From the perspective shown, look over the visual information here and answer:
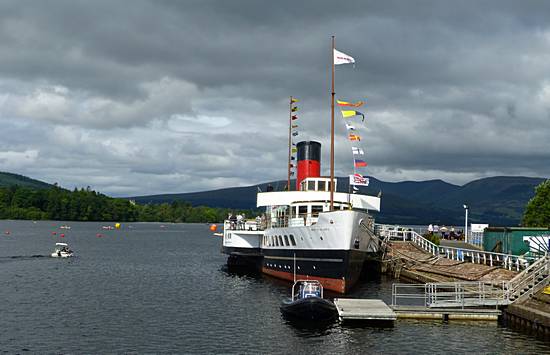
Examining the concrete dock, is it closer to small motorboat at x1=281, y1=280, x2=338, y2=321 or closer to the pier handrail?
the pier handrail

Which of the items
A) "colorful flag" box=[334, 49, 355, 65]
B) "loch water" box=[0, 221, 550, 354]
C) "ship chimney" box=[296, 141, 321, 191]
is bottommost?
"loch water" box=[0, 221, 550, 354]

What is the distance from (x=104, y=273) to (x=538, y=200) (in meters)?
62.0

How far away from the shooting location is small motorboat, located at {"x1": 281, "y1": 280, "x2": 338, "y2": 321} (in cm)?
3362

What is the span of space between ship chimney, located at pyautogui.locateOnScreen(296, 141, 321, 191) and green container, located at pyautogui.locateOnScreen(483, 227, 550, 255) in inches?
725

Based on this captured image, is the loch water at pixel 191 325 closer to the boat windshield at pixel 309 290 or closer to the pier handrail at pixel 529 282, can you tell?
the boat windshield at pixel 309 290

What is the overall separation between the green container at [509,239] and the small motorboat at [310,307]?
24.3 m

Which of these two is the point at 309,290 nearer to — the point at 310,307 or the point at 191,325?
the point at 310,307

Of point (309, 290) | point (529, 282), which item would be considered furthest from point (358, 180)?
point (529, 282)

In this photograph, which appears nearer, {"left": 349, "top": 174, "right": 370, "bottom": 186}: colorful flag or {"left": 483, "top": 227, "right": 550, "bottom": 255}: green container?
{"left": 349, "top": 174, "right": 370, "bottom": 186}: colorful flag

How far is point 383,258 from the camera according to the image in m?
61.0

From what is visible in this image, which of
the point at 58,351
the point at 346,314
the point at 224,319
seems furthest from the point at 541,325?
the point at 58,351

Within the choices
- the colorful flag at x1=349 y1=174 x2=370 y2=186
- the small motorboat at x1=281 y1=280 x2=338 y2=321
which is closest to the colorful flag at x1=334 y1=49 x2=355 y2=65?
the colorful flag at x1=349 y1=174 x2=370 y2=186

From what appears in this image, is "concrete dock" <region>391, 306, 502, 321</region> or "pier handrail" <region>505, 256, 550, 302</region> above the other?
"pier handrail" <region>505, 256, 550, 302</region>

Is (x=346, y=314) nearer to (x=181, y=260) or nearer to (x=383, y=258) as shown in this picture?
(x=383, y=258)
